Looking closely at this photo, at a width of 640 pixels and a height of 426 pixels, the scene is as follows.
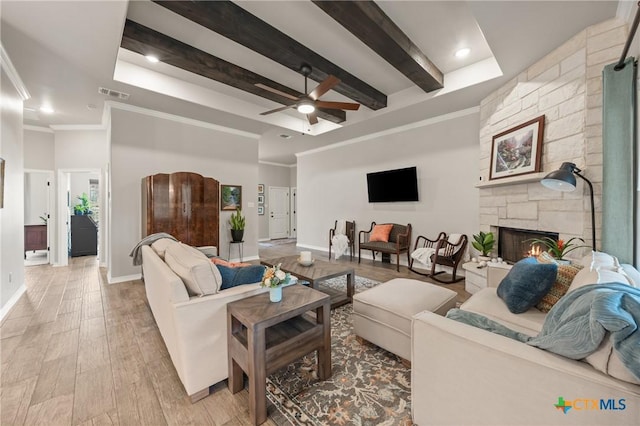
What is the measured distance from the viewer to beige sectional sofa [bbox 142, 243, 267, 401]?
1.54 meters

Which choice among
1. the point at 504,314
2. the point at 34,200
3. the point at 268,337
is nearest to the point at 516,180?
the point at 504,314

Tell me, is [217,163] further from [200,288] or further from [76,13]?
[200,288]

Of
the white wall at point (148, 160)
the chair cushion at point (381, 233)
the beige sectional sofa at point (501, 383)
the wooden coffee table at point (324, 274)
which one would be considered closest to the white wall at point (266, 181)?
the white wall at point (148, 160)

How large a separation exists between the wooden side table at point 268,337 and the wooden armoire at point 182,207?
3076mm

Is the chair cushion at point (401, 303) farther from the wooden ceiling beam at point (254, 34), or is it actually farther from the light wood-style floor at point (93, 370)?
the wooden ceiling beam at point (254, 34)

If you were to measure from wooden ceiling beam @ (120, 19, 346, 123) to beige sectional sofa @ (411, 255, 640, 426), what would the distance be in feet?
11.5

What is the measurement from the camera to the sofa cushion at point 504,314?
5.34 ft

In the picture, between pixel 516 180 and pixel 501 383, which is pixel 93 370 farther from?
pixel 516 180

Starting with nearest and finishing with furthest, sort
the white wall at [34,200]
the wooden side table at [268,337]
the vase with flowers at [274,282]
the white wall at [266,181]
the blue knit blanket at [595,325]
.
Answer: the blue knit blanket at [595,325] < the wooden side table at [268,337] < the vase with flowers at [274,282] < the white wall at [34,200] < the white wall at [266,181]

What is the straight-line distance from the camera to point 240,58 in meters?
3.15

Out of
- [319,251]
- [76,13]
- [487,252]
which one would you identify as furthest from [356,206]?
[76,13]

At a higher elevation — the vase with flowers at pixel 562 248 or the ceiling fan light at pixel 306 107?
the ceiling fan light at pixel 306 107

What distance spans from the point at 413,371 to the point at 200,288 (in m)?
1.35

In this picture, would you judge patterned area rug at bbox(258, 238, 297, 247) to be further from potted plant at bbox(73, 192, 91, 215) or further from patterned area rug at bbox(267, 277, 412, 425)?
patterned area rug at bbox(267, 277, 412, 425)
